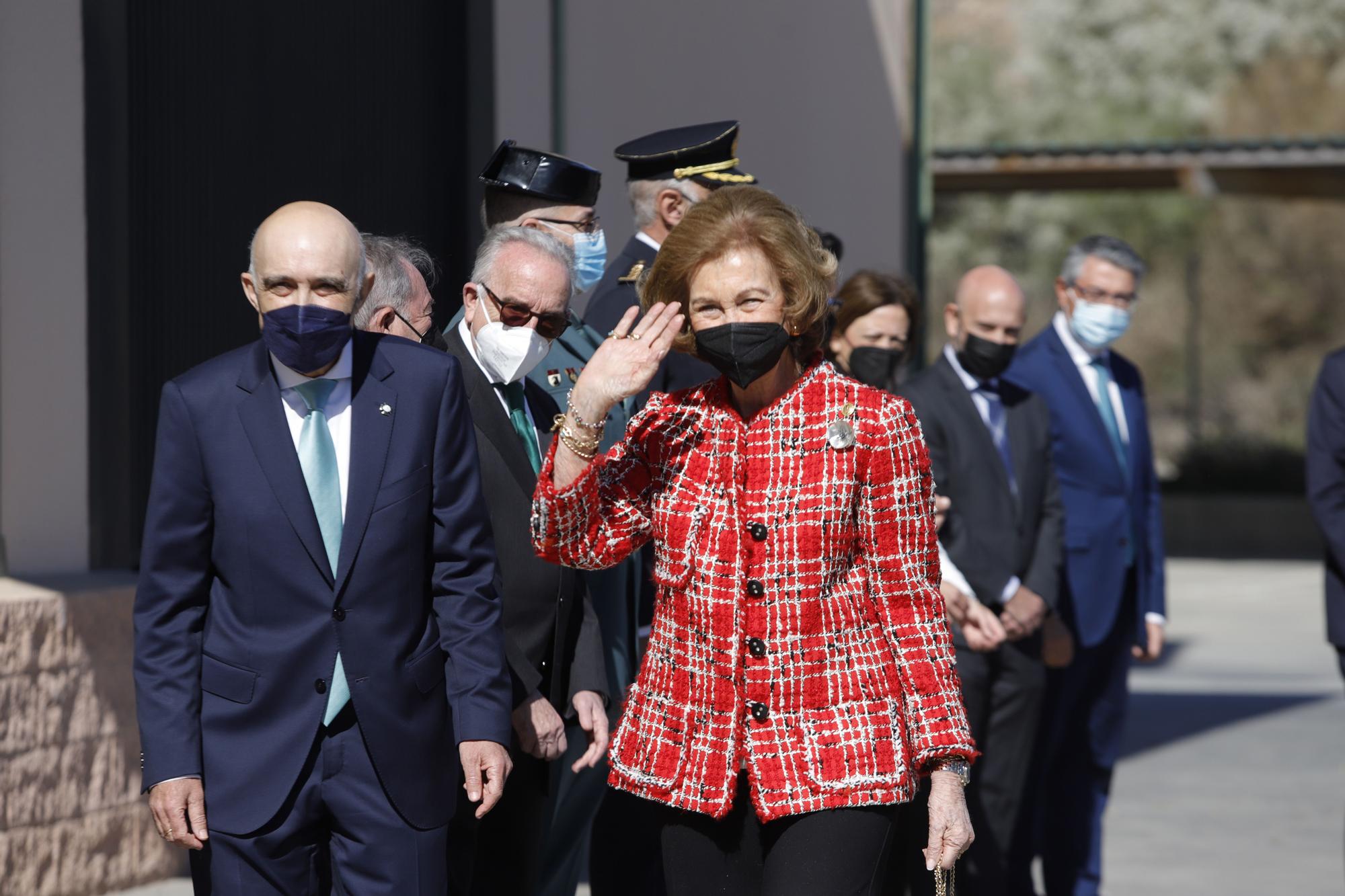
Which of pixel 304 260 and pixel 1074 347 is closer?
pixel 304 260

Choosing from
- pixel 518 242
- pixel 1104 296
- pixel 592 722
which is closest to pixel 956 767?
pixel 592 722

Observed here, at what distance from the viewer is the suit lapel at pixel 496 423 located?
4.14m

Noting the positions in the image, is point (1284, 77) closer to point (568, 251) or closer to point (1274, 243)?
point (1274, 243)

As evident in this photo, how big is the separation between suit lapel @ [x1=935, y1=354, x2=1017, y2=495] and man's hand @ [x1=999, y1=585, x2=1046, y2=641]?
1.08 feet

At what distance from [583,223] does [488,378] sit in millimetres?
907

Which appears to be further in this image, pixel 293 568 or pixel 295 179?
pixel 295 179

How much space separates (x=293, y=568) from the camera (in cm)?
328

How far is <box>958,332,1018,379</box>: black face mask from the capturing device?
Result: 5949mm

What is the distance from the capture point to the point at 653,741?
11.1 ft

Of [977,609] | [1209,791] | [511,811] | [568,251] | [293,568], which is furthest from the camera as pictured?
[1209,791]

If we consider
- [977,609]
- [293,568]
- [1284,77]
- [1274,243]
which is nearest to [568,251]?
[293,568]

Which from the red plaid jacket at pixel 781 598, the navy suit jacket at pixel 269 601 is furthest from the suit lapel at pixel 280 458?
the red plaid jacket at pixel 781 598

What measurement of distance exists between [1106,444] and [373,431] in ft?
11.9

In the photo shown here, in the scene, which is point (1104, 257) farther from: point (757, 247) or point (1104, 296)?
point (757, 247)
